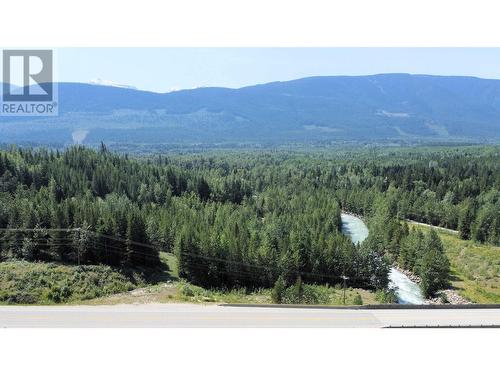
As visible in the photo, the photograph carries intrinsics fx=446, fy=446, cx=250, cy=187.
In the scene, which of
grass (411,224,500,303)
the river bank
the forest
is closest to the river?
the river bank

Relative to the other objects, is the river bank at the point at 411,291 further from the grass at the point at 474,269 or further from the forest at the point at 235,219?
the grass at the point at 474,269

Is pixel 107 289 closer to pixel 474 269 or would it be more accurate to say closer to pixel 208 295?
pixel 208 295

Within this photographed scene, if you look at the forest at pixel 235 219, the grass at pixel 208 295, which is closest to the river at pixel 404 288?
the forest at pixel 235 219

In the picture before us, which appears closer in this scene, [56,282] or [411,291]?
[56,282]

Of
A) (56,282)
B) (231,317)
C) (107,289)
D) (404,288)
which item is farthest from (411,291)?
(56,282)

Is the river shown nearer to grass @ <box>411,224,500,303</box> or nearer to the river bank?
the river bank

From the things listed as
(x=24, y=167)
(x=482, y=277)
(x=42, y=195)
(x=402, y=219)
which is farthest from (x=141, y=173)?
(x=482, y=277)
